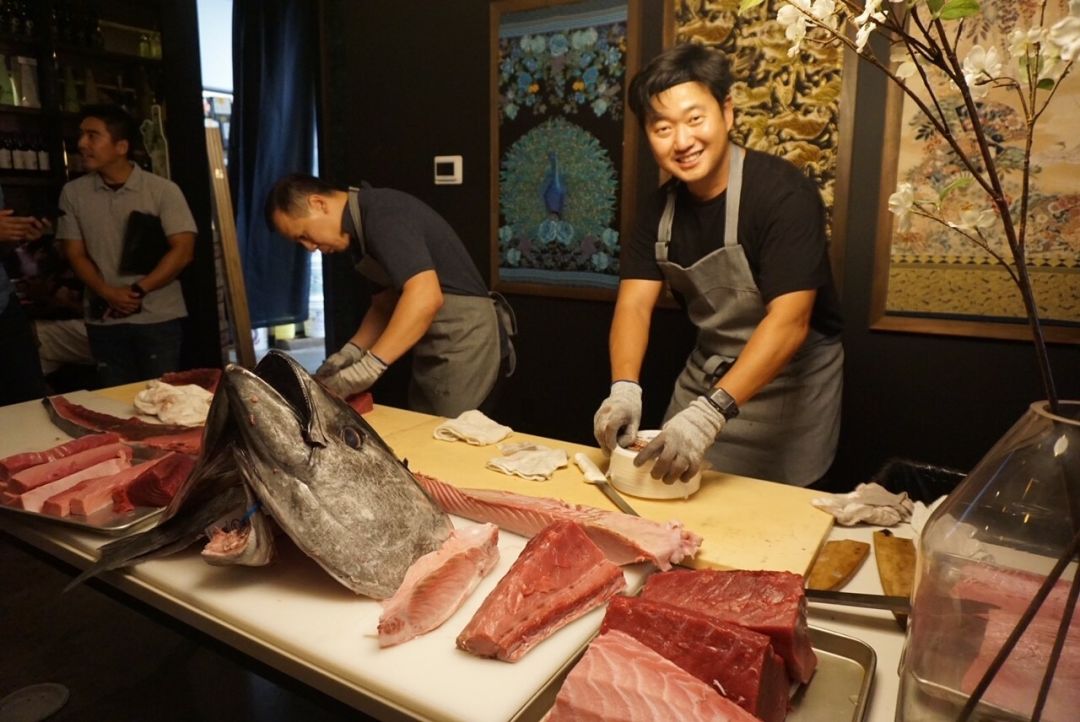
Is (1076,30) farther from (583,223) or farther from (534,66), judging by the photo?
(534,66)

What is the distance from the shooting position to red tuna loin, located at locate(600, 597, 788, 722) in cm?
91

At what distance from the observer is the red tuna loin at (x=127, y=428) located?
→ 1.97 metres

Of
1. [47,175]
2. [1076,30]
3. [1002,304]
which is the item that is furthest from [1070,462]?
[47,175]

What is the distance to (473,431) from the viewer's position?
2.04 meters

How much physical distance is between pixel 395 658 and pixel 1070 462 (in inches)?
32.9

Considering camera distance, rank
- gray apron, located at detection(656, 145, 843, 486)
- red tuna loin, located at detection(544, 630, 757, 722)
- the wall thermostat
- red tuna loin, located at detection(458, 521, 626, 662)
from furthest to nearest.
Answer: the wall thermostat
gray apron, located at detection(656, 145, 843, 486)
red tuna loin, located at detection(458, 521, 626, 662)
red tuna loin, located at detection(544, 630, 757, 722)

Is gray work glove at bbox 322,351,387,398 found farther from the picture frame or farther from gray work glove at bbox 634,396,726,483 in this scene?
the picture frame

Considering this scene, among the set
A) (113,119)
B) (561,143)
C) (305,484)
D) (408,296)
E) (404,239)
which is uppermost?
(113,119)

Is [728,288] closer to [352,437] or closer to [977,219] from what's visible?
[352,437]

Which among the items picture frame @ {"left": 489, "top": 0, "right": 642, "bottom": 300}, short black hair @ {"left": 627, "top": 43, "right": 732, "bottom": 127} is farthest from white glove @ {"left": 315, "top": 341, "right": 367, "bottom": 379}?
short black hair @ {"left": 627, "top": 43, "right": 732, "bottom": 127}

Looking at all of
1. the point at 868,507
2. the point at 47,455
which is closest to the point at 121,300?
the point at 47,455

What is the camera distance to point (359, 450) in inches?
49.8

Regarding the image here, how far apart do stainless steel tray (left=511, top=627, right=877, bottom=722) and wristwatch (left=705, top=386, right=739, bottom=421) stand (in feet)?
2.56

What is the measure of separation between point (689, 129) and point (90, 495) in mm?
1705
